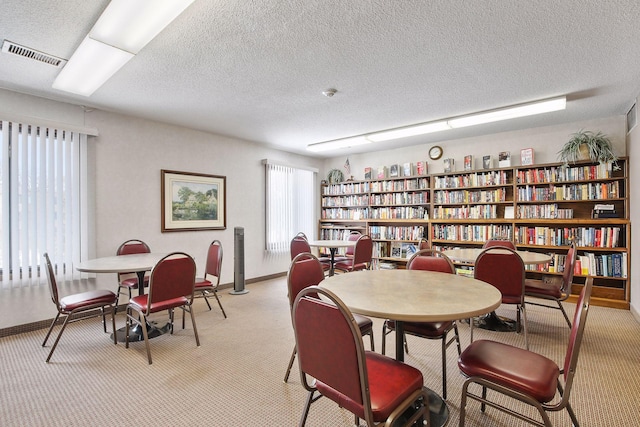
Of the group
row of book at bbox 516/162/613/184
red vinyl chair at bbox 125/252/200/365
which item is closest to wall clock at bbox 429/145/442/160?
row of book at bbox 516/162/613/184

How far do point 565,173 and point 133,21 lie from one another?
17.5ft

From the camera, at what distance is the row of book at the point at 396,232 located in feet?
19.0

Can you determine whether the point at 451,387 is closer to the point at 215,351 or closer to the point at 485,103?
the point at 215,351

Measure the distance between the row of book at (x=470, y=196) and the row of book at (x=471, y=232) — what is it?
42 cm

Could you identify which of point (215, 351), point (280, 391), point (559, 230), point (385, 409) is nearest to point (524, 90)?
point (559, 230)

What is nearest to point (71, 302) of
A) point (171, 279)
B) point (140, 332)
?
point (140, 332)

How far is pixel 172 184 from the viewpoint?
4.55m

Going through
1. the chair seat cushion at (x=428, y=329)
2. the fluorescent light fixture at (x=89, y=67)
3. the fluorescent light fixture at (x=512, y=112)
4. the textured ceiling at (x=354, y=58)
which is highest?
the textured ceiling at (x=354, y=58)

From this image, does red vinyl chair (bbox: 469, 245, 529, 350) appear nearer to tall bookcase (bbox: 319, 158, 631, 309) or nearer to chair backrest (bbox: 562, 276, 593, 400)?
chair backrest (bbox: 562, 276, 593, 400)

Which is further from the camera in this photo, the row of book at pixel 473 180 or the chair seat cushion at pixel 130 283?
the row of book at pixel 473 180

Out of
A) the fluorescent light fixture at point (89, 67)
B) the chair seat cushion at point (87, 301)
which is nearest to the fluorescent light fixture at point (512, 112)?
the fluorescent light fixture at point (89, 67)

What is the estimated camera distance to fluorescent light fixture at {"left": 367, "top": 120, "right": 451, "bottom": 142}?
443 cm

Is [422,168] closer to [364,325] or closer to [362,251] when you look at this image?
[362,251]

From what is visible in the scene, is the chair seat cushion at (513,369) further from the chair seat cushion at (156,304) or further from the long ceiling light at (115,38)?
the long ceiling light at (115,38)
